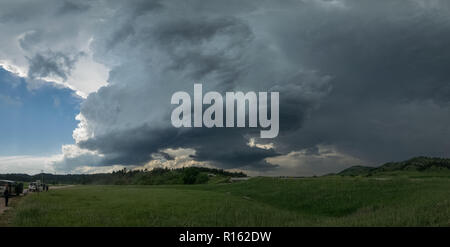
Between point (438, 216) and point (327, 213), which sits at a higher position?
point (438, 216)

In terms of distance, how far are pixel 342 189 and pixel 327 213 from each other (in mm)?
12905

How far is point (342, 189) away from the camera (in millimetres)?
54500

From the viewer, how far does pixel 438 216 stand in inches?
1004
